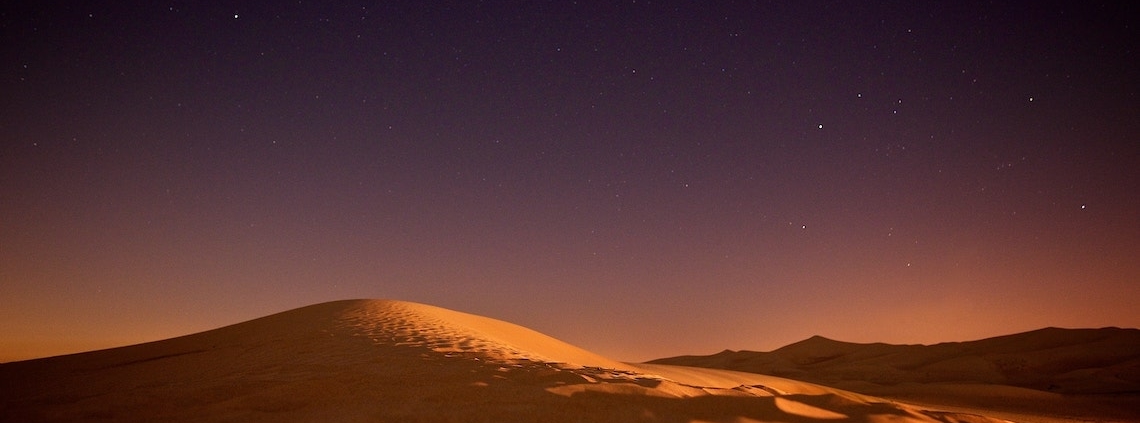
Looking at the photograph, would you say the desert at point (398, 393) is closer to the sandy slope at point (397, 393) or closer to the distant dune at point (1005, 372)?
the sandy slope at point (397, 393)

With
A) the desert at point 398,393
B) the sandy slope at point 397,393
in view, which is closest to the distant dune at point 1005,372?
the desert at point 398,393

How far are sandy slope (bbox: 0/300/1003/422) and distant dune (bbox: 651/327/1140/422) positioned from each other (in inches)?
375

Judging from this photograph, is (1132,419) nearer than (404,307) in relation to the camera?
Yes

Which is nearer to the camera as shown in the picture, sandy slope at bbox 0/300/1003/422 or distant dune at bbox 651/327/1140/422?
sandy slope at bbox 0/300/1003/422

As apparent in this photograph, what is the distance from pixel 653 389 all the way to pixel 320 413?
3.56 metres

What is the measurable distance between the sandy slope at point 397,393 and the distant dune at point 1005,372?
9.53m

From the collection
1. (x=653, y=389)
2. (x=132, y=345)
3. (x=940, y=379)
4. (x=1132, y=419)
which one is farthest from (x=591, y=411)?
(x=940, y=379)

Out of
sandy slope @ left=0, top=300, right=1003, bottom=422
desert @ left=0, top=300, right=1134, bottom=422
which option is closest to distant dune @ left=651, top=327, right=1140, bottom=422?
desert @ left=0, top=300, right=1134, bottom=422

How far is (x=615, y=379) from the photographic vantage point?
6160mm

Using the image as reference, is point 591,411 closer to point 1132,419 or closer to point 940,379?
point 1132,419

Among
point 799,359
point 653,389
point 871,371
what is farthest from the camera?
point 799,359

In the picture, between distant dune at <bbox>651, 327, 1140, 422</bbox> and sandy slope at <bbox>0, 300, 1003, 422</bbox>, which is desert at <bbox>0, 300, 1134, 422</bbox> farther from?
distant dune at <bbox>651, 327, 1140, 422</bbox>

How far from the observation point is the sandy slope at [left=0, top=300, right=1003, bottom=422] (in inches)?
192

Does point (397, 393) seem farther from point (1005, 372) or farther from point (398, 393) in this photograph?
point (1005, 372)
